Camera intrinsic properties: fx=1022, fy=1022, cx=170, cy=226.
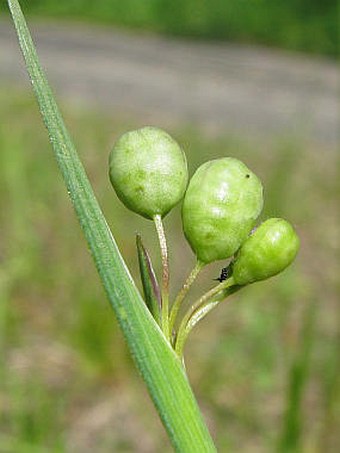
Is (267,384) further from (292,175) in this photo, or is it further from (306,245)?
(292,175)

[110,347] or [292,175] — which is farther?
[292,175]

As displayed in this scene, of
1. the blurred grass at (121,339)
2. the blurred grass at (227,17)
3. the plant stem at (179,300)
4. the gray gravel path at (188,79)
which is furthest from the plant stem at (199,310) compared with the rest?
the blurred grass at (227,17)

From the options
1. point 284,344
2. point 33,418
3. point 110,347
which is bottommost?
point 284,344

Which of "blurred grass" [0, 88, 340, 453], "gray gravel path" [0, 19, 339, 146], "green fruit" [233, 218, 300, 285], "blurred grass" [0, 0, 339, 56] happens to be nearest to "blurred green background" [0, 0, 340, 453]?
"blurred grass" [0, 88, 340, 453]

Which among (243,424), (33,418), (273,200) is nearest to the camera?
(33,418)

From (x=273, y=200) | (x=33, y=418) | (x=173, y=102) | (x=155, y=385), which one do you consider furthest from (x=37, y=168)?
(x=155, y=385)

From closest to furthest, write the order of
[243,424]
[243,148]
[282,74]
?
[243,424]
[243,148]
[282,74]

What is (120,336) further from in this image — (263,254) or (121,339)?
(263,254)
